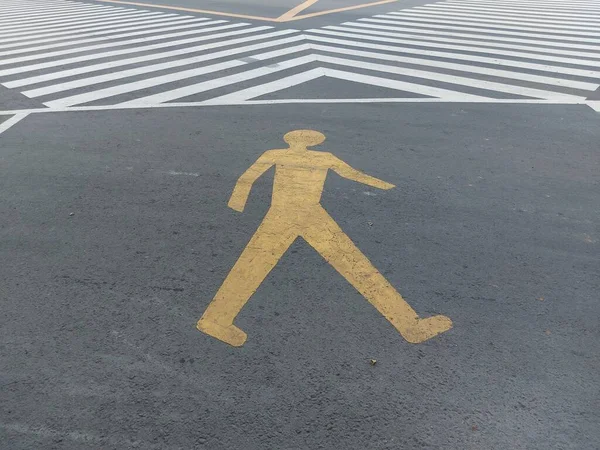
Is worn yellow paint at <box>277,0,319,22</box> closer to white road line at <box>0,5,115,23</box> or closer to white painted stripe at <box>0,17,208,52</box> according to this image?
white painted stripe at <box>0,17,208,52</box>

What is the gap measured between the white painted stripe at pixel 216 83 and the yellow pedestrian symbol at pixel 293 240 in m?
3.40

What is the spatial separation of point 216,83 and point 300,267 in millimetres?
6635

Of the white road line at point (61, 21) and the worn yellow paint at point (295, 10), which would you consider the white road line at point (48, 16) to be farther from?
the worn yellow paint at point (295, 10)

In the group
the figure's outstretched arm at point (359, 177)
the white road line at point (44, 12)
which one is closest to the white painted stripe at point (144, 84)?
the figure's outstretched arm at point (359, 177)

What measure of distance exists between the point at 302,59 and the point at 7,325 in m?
9.56

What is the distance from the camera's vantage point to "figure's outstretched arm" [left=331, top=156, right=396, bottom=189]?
549 cm

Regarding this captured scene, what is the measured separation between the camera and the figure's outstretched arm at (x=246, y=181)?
212 inches

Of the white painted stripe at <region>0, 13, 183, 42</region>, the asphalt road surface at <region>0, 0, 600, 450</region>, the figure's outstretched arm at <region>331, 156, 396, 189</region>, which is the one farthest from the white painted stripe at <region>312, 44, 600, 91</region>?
the white painted stripe at <region>0, 13, 183, 42</region>

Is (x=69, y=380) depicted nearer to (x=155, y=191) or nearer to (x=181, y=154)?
(x=155, y=191)

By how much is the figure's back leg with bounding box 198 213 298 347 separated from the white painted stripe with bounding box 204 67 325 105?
447 cm

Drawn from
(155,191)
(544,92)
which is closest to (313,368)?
(155,191)

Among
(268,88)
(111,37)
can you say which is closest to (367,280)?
(268,88)

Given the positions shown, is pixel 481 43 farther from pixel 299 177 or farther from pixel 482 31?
pixel 299 177

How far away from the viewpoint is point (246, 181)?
18.9 feet
